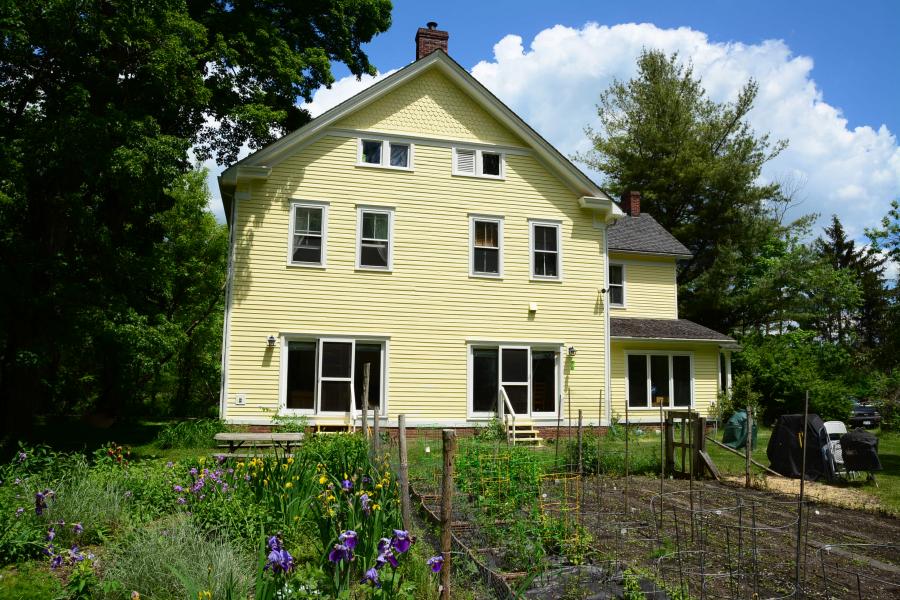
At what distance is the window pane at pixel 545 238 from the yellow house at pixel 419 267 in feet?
0.19

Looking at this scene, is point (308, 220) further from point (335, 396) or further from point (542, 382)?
point (542, 382)

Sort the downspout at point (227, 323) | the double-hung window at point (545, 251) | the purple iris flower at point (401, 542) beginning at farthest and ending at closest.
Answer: the double-hung window at point (545, 251)
the downspout at point (227, 323)
the purple iris flower at point (401, 542)

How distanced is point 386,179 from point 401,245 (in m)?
1.70

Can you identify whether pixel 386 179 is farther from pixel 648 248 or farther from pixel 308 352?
pixel 648 248

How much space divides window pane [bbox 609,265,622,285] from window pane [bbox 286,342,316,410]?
10.7m

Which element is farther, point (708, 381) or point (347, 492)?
point (708, 381)

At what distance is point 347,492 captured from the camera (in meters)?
6.35

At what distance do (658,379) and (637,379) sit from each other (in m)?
0.75

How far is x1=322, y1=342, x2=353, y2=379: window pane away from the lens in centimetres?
1551

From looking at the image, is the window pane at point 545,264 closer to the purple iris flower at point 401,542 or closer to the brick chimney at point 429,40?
the brick chimney at point 429,40

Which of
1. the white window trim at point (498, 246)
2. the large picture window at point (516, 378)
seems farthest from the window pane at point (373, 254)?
the large picture window at point (516, 378)

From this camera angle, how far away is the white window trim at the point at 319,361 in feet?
49.5

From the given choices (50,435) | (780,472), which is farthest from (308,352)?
(780,472)

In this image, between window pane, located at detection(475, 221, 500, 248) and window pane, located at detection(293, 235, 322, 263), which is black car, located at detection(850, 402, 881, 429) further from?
window pane, located at detection(293, 235, 322, 263)
